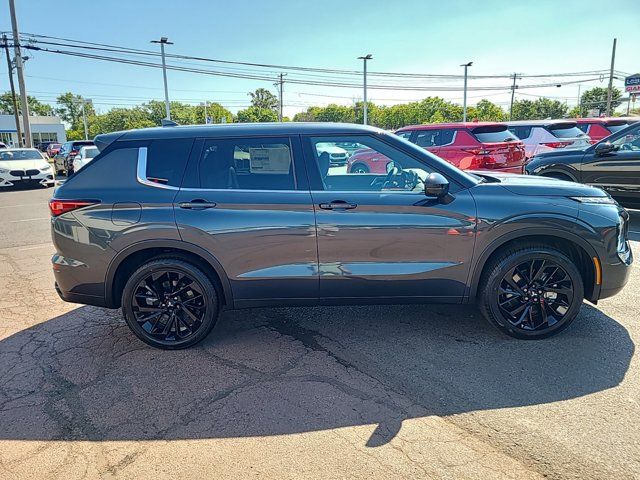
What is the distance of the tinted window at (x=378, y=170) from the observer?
12.6 feet

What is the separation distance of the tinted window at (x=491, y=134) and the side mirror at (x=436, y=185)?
7614 millimetres

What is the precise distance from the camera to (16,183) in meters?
16.9

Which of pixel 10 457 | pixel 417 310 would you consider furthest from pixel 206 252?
pixel 417 310

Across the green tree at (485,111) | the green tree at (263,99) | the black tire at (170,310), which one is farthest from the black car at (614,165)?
the green tree at (263,99)

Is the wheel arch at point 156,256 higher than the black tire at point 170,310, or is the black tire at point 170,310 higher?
the wheel arch at point 156,256

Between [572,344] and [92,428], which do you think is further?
[572,344]

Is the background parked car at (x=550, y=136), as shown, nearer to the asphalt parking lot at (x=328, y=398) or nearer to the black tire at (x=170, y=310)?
the asphalt parking lot at (x=328, y=398)

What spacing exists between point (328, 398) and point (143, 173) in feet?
7.63

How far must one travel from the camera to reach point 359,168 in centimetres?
417

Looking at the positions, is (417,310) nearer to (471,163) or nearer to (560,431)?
(560,431)

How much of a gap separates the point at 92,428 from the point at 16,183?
17.3 metres

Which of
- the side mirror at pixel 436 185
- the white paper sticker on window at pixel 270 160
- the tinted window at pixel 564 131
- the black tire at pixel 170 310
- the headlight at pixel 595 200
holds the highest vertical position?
the tinted window at pixel 564 131

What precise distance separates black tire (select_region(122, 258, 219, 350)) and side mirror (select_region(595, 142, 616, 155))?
284 inches

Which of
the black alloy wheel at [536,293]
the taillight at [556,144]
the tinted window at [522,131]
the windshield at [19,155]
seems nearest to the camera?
the black alloy wheel at [536,293]
